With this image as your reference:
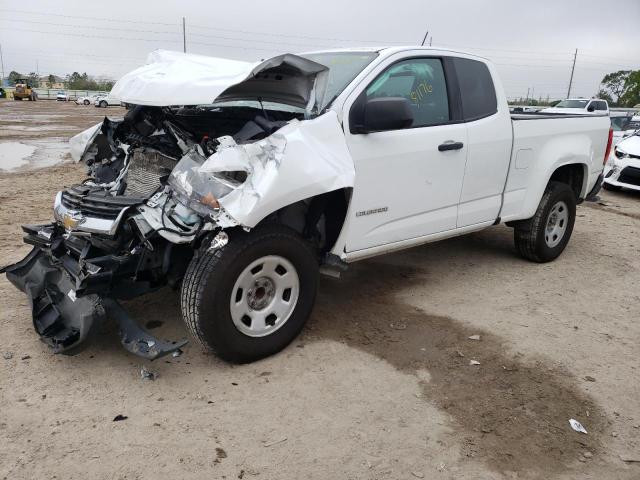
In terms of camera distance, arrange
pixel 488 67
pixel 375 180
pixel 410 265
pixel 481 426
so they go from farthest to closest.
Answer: pixel 410 265 → pixel 488 67 → pixel 375 180 → pixel 481 426

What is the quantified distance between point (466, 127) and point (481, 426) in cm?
237

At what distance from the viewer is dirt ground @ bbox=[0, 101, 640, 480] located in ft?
8.30

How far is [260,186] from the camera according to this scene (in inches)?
116

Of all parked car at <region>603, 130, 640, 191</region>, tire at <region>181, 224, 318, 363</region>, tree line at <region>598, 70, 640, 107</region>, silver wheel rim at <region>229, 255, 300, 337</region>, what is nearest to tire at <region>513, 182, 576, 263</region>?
tire at <region>181, 224, 318, 363</region>

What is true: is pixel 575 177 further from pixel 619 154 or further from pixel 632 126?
pixel 632 126

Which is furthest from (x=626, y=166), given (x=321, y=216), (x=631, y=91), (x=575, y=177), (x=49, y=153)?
(x=631, y=91)

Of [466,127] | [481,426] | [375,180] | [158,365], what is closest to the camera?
[481,426]

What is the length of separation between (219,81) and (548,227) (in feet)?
12.3

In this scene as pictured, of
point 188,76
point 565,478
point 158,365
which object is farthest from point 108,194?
point 565,478

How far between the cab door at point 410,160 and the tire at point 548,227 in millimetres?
1299

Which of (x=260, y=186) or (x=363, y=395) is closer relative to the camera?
(x=260, y=186)

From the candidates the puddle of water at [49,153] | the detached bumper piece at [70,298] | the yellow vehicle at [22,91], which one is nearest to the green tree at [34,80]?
the yellow vehicle at [22,91]

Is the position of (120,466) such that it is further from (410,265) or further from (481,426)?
(410,265)

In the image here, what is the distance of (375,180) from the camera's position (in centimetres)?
363
